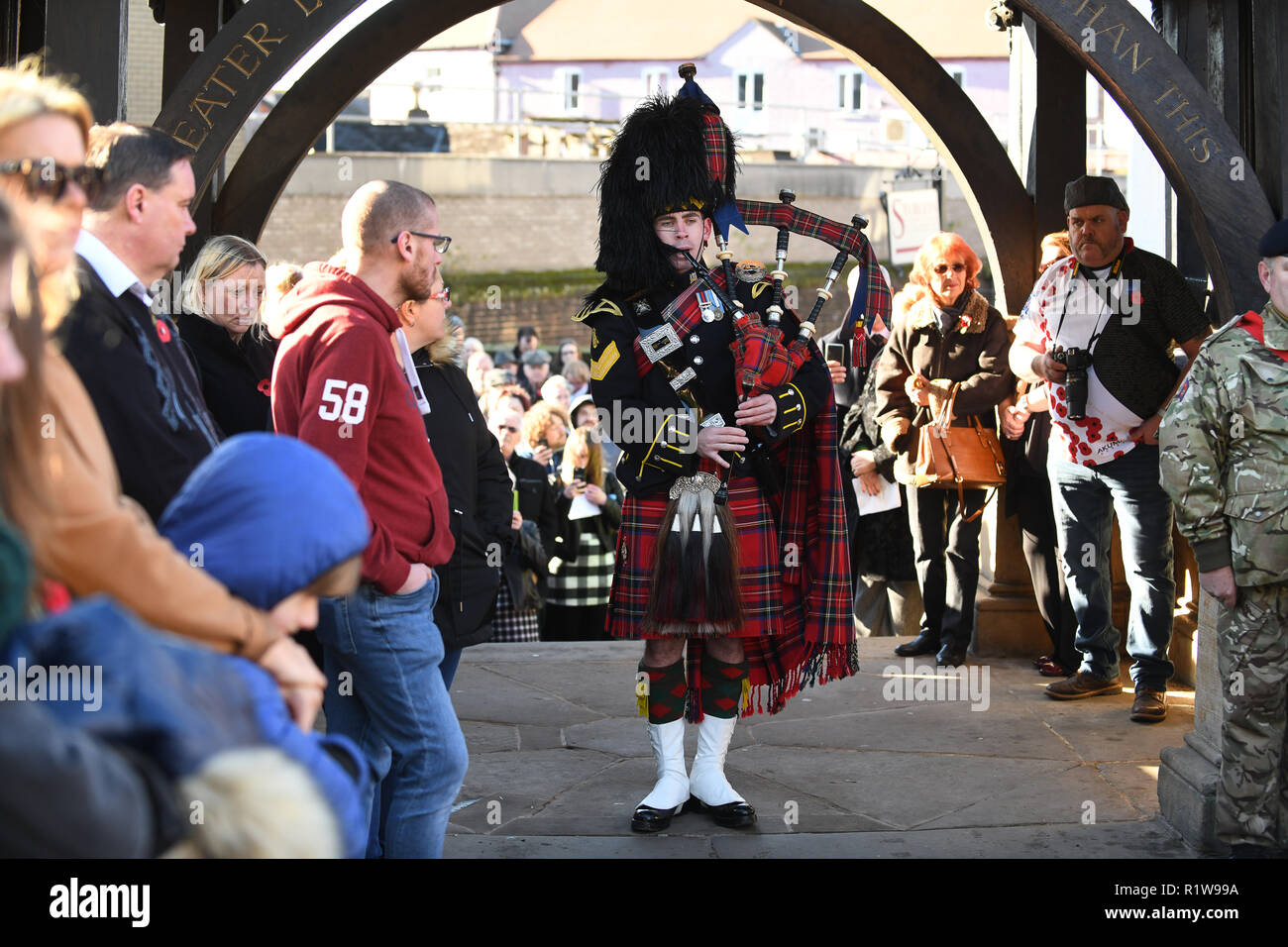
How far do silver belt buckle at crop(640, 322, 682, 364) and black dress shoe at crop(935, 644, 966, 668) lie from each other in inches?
106

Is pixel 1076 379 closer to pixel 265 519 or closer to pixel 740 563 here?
pixel 740 563

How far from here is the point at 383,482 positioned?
3.05m

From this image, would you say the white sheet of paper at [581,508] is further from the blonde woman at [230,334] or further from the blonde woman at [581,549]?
the blonde woman at [230,334]

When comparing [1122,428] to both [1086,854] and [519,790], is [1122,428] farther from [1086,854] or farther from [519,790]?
[519,790]

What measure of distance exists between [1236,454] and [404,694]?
2253 mm

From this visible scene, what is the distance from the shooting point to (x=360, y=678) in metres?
3.05

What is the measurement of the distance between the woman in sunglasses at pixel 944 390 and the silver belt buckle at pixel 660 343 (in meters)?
2.33

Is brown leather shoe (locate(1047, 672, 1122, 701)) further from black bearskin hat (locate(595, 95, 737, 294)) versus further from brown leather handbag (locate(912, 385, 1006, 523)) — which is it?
black bearskin hat (locate(595, 95, 737, 294))

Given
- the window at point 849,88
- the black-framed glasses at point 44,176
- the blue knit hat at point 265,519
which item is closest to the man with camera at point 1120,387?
the blue knit hat at point 265,519

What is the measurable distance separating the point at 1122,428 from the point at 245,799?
4.47 m

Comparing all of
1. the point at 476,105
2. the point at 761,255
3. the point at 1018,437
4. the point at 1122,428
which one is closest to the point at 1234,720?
the point at 1122,428

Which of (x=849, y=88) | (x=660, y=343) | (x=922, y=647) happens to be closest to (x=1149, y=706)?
(x=922, y=647)

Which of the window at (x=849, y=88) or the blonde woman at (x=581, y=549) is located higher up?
the window at (x=849, y=88)

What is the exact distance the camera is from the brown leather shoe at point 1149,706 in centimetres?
519
